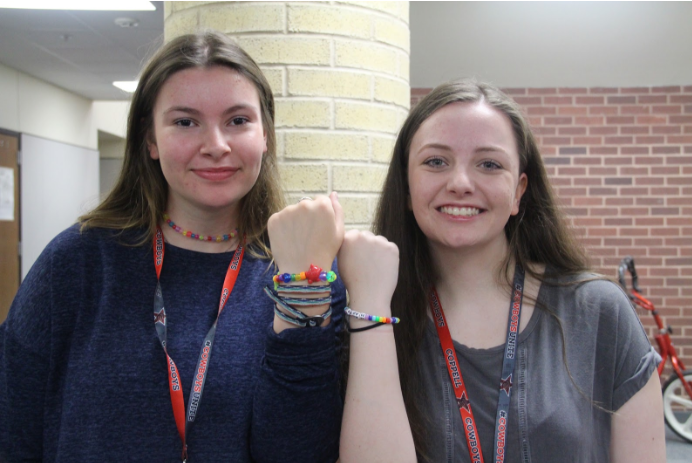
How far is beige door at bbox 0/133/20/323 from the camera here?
7.54 metres

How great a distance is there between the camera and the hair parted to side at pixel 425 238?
1.48 m

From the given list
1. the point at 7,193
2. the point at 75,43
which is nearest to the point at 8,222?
the point at 7,193

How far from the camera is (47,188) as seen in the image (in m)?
8.74

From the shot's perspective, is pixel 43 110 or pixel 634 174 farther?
pixel 43 110

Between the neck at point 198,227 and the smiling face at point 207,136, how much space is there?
0.13 ft

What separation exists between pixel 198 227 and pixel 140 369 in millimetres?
358

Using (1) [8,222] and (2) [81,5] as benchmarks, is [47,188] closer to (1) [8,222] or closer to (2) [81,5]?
(1) [8,222]

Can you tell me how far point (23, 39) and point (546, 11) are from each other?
5.40 m

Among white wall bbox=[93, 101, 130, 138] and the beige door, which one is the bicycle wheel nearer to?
the beige door

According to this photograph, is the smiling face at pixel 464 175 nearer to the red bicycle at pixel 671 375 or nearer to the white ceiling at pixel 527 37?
the white ceiling at pixel 527 37

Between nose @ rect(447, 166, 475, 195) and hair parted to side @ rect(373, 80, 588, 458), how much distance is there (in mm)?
179

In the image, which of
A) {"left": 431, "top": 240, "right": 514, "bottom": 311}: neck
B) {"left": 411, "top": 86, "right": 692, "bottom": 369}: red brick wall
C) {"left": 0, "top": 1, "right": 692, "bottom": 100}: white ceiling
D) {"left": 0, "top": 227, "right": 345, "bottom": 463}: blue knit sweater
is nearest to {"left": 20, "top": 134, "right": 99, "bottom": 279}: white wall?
{"left": 0, "top": 1, "right": 692, "bottom": 100}: white ceiling

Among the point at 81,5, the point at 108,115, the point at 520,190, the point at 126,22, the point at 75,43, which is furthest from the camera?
the point at 108,115

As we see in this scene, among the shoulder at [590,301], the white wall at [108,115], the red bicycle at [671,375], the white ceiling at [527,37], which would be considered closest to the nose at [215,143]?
the shoulder at [590,301]
